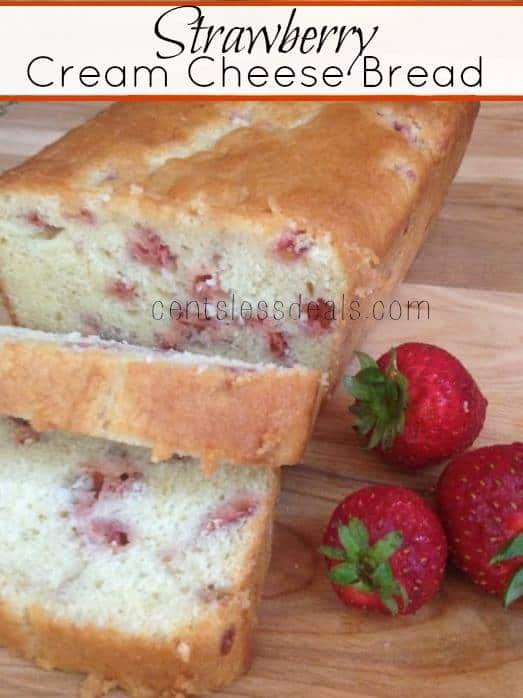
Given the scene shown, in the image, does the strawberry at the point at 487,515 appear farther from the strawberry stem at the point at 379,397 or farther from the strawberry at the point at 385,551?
the strawberry stem at the point at 379,397

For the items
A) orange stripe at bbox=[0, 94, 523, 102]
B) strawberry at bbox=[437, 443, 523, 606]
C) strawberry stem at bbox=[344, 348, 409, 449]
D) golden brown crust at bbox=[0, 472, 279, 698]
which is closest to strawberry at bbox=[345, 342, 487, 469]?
strawberry stem at bbox=[344, 348, 409, 449]

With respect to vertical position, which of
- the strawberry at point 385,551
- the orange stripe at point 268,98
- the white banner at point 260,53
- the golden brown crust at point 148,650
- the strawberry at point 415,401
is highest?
the white banner at point 260,53

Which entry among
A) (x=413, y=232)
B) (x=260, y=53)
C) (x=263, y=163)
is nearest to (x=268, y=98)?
(x=260, y=53)

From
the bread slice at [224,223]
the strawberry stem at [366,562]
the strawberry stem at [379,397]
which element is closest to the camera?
the strawberry stem at [366,562]

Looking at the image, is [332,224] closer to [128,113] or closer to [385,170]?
[385,170]

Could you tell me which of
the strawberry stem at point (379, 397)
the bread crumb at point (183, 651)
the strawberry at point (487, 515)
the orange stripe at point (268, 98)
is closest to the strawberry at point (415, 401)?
the strawberry stem at point (379, 397)

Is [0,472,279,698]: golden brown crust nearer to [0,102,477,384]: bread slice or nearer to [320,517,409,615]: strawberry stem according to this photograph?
[320,517,409,615]: strawberry stem

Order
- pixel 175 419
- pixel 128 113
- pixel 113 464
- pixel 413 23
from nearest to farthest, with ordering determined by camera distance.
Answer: pixel 175 419 < pixel 113 464 < pixel 128 113 < pixel 413 23

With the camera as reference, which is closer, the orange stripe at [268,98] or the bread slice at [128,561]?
the bread slice at [128,561]

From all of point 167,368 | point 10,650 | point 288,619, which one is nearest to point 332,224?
point 167,368
